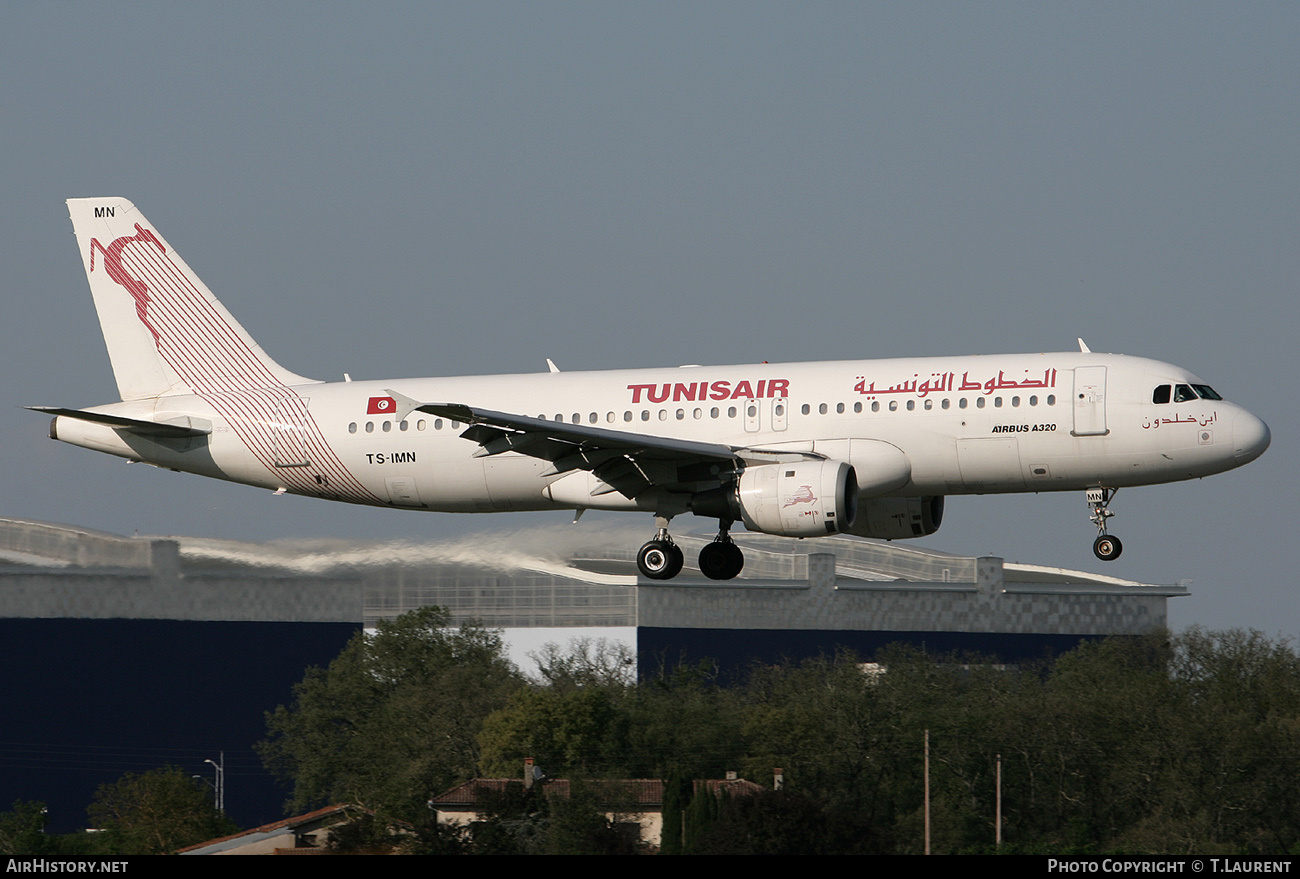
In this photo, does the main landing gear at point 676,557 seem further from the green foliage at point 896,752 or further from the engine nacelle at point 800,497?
the green foliage at point 896,752

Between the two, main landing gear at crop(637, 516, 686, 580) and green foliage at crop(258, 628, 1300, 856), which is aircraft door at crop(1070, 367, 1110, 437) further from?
green foliage at crop(258, 628, 1300, 856)

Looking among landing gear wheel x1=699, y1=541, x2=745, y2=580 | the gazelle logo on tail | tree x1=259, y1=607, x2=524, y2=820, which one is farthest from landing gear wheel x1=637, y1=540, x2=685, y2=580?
tree x1=259, y1=607, x2=524, y2=820

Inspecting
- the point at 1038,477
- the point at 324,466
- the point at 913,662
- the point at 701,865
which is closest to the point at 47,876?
the point at 701,865

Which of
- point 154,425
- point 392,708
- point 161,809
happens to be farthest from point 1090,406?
point 161,809

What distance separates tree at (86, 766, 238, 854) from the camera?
7850 centimetres

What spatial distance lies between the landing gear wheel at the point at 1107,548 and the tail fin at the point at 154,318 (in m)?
19.1

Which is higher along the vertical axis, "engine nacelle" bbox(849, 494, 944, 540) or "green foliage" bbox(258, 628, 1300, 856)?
"engine nacelle" bbox(849, 494, 944, 540)

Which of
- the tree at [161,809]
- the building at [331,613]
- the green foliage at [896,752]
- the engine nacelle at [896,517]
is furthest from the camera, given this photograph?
the tree at [161,809]

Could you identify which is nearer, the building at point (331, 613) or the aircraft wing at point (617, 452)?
the aircraft wing at point (617, 452)

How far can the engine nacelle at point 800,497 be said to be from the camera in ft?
113

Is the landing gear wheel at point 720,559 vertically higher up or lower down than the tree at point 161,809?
higher up

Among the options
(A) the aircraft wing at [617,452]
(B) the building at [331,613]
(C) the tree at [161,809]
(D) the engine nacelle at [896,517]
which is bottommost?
(C) the tree at [161,809]

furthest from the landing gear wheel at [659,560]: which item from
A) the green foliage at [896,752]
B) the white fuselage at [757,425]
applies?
the green foliage at [896,752]

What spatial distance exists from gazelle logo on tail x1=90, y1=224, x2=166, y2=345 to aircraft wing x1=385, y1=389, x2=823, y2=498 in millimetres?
10292
